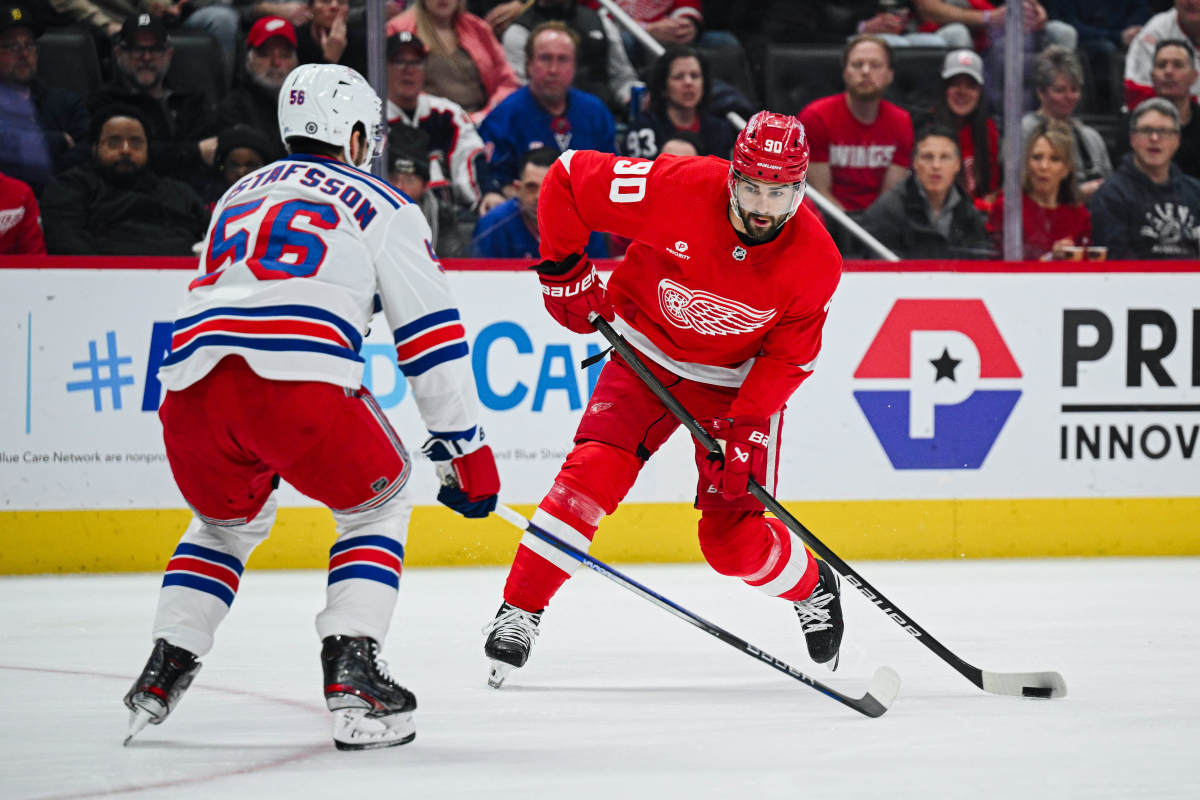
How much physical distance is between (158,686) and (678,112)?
11.2ft

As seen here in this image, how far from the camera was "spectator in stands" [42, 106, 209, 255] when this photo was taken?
15.6 ft

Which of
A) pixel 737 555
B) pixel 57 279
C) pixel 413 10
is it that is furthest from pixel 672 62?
pixel 737 555

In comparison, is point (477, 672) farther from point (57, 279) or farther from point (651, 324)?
point (57, 279)

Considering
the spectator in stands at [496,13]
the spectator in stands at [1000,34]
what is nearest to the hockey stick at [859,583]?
the spectator in stands at [496,13]

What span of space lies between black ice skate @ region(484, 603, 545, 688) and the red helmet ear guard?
103cm

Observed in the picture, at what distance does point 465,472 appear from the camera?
8.09ft

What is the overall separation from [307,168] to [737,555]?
4.33ft

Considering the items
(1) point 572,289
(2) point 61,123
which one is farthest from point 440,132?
(1) point 572,289

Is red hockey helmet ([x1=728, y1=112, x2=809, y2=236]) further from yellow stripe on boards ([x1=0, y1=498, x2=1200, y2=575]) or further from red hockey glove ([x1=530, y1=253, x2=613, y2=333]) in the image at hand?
yellow stripe on boards ([x1=0, y1=498, x2=1200, y2=575])

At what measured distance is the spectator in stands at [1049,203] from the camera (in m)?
5.22

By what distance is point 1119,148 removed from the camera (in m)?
5.40

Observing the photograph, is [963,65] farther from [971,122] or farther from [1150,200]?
[1150,200]

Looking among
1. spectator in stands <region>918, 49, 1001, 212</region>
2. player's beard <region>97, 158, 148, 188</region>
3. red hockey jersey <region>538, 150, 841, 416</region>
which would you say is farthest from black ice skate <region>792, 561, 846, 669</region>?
player's beard <region>97, 158, 148, 188</region>

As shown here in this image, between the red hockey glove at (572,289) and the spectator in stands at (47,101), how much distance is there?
87.8 inches
